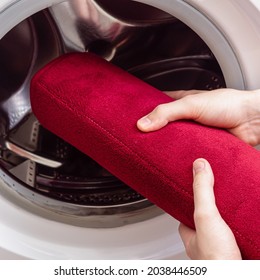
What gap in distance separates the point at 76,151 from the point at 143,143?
0.28 metres

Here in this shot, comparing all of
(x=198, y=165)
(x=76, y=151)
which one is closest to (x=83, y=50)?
(x=76, y=151)

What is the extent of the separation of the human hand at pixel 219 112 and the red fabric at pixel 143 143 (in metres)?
0.01

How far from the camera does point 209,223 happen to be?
0.57m

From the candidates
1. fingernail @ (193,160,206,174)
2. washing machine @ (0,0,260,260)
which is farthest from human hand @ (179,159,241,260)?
washing machine @ (0,0,260,260)

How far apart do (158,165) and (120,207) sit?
23 centimetres

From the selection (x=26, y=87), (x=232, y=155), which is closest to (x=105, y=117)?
(x=232, y=155)

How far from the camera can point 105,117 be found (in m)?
0.63

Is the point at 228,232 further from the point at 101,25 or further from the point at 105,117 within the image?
the point at 101,25

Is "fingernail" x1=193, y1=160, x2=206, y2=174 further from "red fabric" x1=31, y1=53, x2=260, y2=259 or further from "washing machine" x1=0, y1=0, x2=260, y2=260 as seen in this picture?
"washing machine" x1=0, y1=0, x2=260, y2=260

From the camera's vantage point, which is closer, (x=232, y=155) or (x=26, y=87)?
(x=232, y=155)

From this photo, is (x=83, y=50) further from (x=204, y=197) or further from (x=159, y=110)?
(x=204, y=197)

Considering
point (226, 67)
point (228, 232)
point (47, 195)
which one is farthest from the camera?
point (47, 195)

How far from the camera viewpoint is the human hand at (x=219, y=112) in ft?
2.03

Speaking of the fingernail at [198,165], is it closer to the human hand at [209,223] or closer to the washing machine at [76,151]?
the human hand at [209,223]
